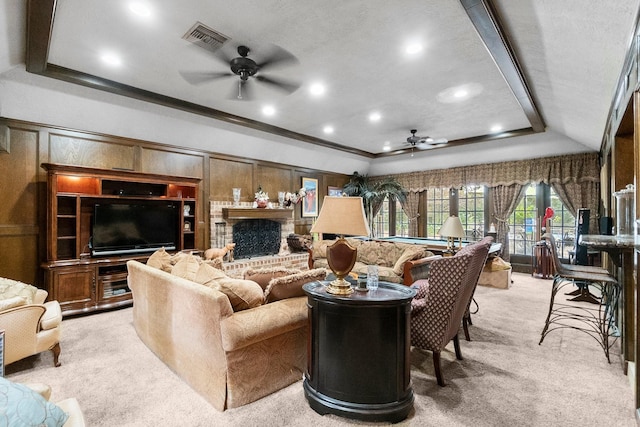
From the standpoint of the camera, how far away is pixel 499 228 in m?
6.98

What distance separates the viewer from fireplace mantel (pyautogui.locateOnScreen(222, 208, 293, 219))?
235 inches

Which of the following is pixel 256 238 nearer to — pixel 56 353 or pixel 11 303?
pixel 56 353

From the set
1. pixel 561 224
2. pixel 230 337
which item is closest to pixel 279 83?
pixel 230 337

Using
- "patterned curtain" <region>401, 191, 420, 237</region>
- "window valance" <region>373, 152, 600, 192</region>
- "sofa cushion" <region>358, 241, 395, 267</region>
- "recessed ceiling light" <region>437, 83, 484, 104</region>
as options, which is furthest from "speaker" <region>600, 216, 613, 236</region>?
"patterned curtain" <region>401, 191, 420, 237</region>

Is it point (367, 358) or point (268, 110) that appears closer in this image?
point (367, 358)

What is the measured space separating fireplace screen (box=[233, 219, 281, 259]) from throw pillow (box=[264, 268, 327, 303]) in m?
4.05

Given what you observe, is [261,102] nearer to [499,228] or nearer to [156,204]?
[156,204]

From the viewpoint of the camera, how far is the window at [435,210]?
7.91 m

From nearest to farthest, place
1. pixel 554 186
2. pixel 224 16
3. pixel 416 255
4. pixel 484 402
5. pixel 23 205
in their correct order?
pixel 484 402 → pixel 224 16 → pixel 23 205 → pixel 416 255 → pixel 554 186

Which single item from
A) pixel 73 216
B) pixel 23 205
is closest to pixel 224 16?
pixel 73 216

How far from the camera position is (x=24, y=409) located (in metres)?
0.86

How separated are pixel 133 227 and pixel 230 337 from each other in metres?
3.55

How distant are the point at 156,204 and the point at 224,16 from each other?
338 cm

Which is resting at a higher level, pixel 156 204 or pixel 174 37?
pixel 174 37
